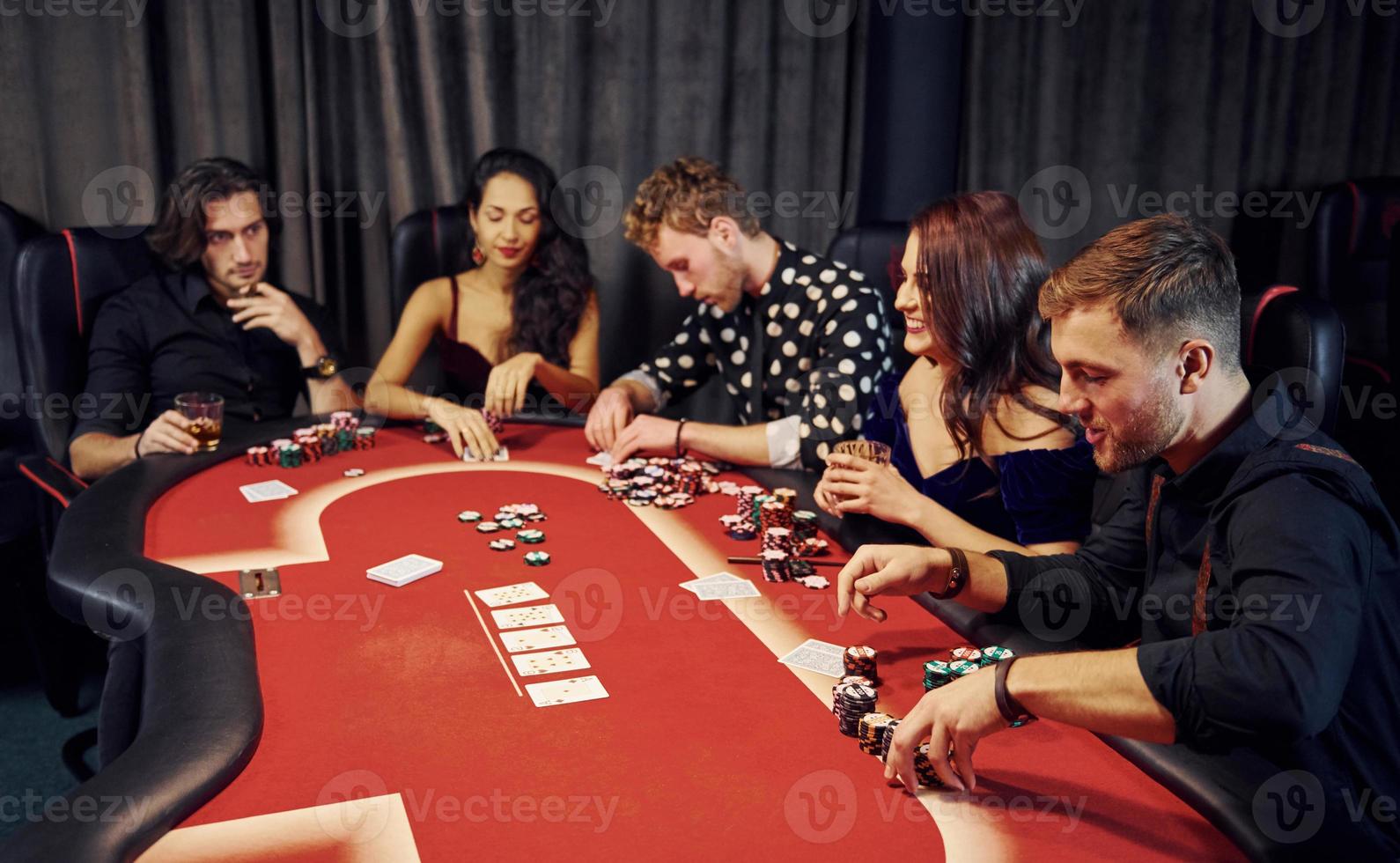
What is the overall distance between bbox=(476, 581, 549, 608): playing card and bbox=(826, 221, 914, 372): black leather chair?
1993mm

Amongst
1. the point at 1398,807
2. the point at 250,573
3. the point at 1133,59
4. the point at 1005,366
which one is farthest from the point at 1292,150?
the point at 250,573

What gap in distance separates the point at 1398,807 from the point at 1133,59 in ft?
13.7

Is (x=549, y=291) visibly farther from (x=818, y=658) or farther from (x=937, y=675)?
(x=937, y=675)

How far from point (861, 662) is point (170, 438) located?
72.8 inches

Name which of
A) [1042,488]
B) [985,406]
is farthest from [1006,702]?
[985,406]

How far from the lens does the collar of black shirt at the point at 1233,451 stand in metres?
1.40

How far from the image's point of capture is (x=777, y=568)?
1.96 metres

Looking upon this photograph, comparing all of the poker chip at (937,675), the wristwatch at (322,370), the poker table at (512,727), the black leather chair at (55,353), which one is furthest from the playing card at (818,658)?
the black leather chair at (55,353)

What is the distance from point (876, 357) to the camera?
9.77ft

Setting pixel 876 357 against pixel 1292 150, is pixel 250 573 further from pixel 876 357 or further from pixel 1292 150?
pixel 1292 150

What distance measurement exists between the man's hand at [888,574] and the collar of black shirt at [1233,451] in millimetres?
393

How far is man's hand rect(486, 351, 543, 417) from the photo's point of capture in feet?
9.89

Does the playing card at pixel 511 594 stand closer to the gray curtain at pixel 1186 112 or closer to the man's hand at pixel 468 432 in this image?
the man's hand at pixel 468 432

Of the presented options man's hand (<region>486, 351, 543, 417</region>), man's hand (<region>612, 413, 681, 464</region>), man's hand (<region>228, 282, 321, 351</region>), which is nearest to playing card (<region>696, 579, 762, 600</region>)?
man's hand (<region>612, 413, 681, 464</region>)
